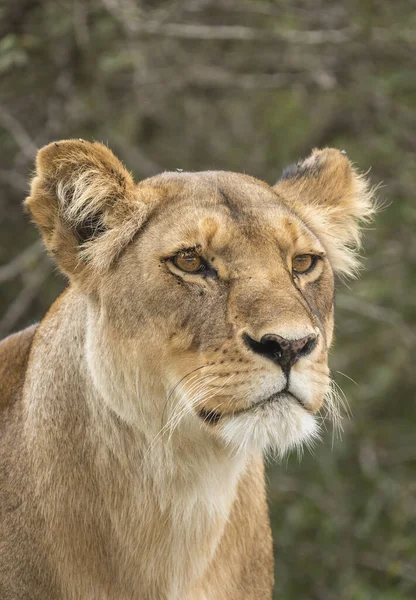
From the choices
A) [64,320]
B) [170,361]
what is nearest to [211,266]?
[170,361]

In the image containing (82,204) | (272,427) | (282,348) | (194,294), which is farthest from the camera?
(82,204)

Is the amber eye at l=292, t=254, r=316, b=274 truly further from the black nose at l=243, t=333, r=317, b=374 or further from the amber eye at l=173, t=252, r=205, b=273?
the black nose at l=243, t=333, r=317, b=374

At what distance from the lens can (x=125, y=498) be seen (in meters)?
3.44

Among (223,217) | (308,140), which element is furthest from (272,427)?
(308,140)

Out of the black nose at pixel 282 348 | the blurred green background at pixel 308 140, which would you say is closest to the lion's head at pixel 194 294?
the black nose at pixel 282 348

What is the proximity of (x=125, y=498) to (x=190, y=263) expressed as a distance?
82cm

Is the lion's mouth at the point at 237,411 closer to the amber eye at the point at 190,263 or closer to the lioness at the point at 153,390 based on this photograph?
the lioness at the point at 153,390

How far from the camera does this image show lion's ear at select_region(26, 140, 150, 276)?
340 cm

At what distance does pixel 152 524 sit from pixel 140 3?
4503 millimetres

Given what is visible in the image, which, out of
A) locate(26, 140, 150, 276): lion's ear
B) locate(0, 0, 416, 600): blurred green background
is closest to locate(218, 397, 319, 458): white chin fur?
locate(26, 140, 150, 276): lion's ear

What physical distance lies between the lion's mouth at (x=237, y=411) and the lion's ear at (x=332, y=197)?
0.96 meters

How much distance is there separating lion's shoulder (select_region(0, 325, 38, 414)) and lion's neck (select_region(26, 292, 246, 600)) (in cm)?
44

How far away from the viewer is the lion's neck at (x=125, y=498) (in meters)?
3.39

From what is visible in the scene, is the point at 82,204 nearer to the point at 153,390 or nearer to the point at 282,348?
the point at 153,390
